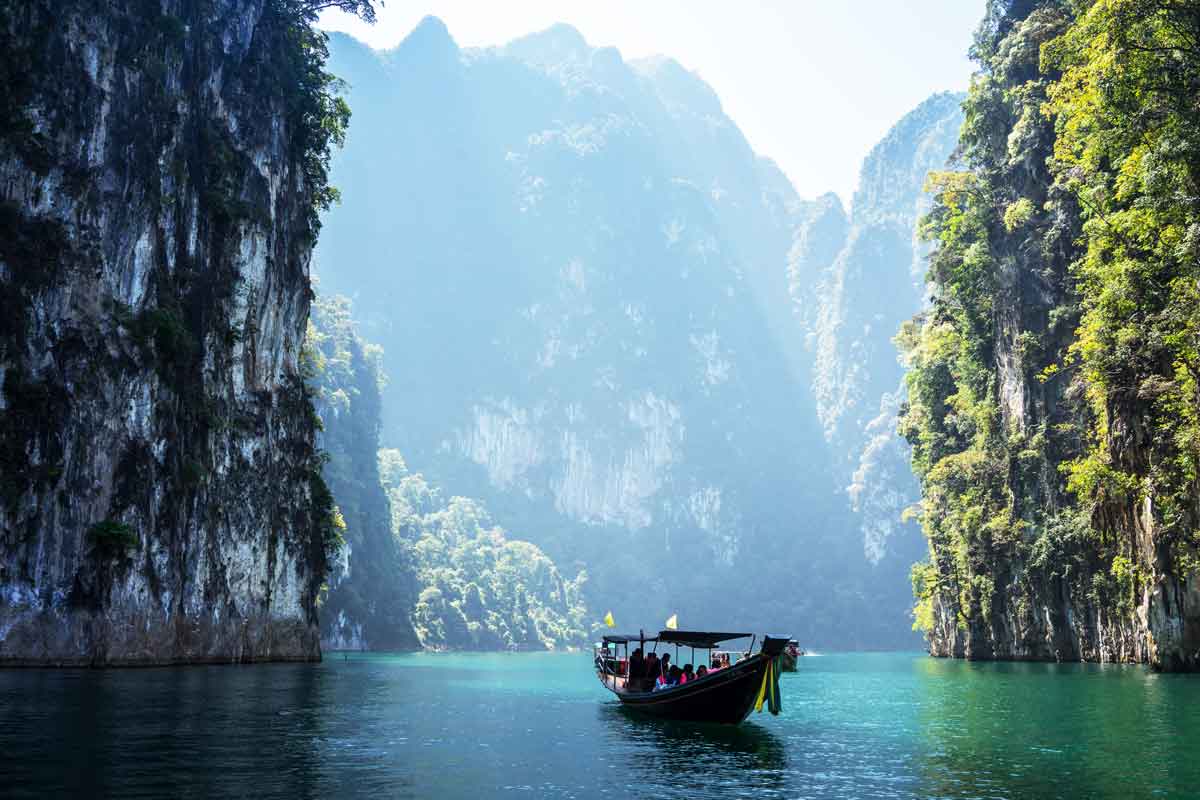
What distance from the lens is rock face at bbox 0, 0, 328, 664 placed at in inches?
1414

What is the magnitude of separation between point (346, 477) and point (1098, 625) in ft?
278

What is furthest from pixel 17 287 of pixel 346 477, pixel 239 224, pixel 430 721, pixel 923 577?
pixel 346 477

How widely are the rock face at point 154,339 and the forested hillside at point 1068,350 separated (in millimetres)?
40008

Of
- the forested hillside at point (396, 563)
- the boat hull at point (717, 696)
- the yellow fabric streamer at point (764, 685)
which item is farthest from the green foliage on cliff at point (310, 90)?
the yellow fabric streamer at point (764, 685)

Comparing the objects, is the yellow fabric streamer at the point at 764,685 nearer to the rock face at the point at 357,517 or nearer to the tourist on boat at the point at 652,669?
the tourist on boat at the point at 652,669

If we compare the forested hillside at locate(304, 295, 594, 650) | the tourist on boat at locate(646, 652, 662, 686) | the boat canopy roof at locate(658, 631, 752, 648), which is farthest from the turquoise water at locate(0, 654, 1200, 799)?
the forested hillside at locate(304, 295, 594, 650)

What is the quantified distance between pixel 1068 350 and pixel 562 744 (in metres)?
36.5

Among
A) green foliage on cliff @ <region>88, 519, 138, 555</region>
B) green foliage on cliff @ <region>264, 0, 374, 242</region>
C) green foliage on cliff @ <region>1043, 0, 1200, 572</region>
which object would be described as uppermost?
green foliage on cliff @ <region>264, 0, 374, 242</region>

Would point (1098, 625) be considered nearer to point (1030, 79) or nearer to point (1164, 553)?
point (1164, 553)

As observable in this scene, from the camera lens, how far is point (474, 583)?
458 ft

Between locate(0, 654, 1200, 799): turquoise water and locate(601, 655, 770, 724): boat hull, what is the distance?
0.70 metres

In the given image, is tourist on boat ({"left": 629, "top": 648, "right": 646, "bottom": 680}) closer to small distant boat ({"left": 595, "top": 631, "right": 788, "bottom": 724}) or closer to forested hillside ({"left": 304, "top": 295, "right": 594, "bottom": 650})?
small distant boat ({"left": 595, "top": 631, "right": 788, "bottom": 724})

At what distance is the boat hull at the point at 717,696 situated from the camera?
2591 cm

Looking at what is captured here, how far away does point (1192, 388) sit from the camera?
34344mm
